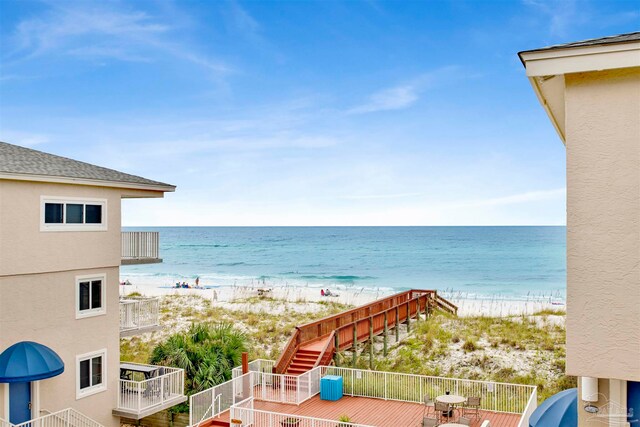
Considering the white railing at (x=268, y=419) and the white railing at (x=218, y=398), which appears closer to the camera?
the white railing at (x=268, y=419)

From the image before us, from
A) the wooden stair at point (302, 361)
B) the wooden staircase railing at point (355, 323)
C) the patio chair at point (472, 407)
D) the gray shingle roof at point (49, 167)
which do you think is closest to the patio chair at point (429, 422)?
the patio chair at point (472, 407)

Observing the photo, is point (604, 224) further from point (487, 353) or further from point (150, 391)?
point (487, 353)

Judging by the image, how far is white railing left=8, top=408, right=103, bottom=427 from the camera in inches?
591

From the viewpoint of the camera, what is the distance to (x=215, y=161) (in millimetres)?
106312

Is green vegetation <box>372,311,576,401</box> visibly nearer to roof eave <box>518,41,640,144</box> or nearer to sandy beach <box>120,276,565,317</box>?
sandy beach <box>120,276,565,317</box>

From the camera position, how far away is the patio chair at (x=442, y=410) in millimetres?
17047

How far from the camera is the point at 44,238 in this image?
53.0 ft

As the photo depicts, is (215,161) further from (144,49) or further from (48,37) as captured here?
(48,37)

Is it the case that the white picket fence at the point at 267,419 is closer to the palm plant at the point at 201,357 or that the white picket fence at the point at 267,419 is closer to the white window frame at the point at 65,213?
the palm plant at the point at 201,357

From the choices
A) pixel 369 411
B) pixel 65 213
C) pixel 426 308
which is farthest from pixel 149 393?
pixel 426 308

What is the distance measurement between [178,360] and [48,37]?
39235mm

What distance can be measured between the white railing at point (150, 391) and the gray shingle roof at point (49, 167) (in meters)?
6.40

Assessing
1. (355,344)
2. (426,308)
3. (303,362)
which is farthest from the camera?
(426,308)

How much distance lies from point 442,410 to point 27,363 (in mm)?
11902
